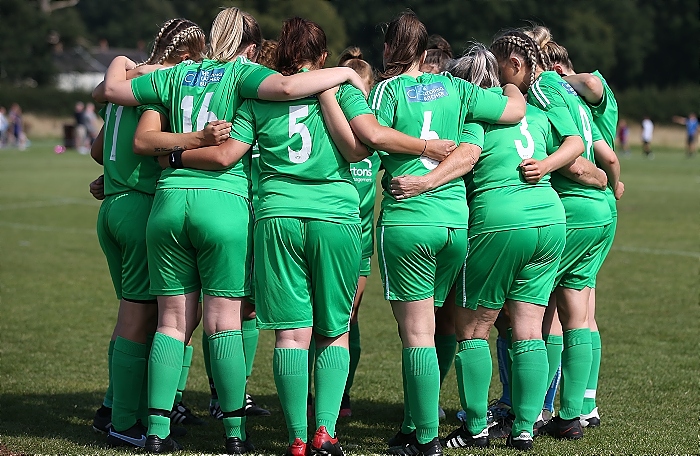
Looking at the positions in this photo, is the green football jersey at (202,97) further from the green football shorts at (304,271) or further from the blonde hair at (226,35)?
the green football shorts at (304,271)

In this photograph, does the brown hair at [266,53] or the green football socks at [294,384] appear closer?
the green football socks at [294,384]

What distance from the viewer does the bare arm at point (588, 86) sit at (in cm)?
538

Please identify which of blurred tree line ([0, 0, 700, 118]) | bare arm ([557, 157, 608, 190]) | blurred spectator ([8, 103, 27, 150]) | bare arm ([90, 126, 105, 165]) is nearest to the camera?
bare arm ([557, 157, 608, 190])

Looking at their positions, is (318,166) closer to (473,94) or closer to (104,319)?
(473,94)

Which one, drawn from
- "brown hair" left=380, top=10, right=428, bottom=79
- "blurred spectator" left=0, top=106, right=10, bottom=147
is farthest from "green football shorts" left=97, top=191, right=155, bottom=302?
"blurred spectator" left=0, top=106, right=10, bottom=147

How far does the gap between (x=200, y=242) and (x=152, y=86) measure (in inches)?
35.1

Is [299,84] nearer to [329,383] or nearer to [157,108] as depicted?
[157,108]

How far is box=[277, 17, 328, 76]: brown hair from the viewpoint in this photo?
4.44 meters

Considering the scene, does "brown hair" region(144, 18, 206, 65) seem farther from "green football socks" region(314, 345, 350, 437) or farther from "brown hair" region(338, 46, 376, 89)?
"green football socks" region(314, 345, 350, 437)

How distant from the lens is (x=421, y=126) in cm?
455

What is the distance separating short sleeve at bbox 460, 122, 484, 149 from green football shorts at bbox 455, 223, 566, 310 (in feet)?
1.63

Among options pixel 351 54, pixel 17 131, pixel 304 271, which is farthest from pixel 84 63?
pixel 304 271

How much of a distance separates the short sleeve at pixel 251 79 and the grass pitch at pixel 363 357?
1.94 metres

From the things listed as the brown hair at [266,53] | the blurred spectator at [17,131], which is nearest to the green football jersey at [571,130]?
the brown hair at [266,53]
